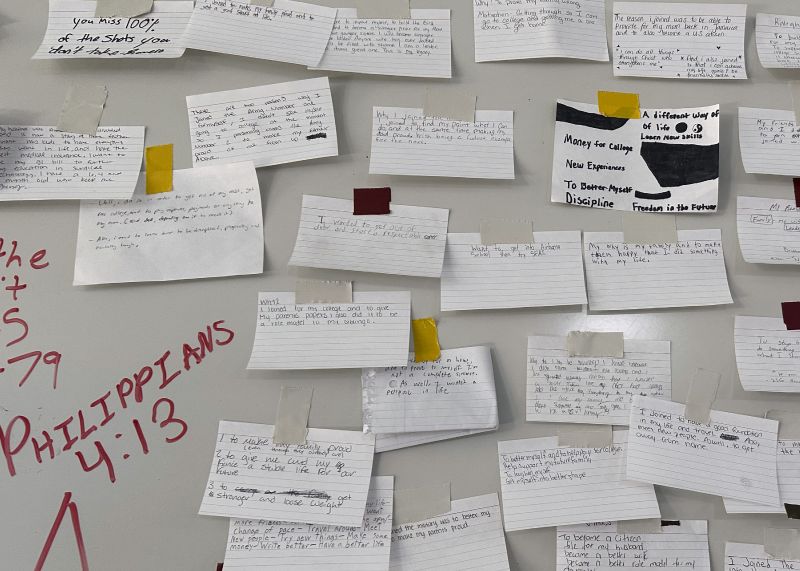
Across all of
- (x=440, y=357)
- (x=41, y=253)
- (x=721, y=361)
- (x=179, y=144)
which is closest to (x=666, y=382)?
(x=721, y=361)

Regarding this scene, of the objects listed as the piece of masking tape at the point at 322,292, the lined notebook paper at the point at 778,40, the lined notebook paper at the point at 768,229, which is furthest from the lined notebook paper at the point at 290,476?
the lined notebook paper at the point at 778,40

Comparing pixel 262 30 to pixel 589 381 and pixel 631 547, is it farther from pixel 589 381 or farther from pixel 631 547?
pixel 631 547

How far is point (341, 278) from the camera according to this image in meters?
0.98

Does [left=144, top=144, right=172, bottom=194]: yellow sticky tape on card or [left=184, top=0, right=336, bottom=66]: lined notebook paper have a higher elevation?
[left=184, top=0, right=336, bottom=66]: lined notebook paper

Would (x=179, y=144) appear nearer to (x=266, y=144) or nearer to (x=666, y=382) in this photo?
(x=266, y=144)

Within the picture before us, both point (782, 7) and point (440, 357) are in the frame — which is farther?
point (782, 7)

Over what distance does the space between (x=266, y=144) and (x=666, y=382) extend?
0.65 meters

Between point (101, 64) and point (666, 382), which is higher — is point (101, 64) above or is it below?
above

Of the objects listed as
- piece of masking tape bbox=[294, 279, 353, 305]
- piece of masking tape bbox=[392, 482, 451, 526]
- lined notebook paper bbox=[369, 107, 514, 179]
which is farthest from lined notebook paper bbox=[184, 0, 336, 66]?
piece of masking tape bbox=[392, 482, 451, 526]

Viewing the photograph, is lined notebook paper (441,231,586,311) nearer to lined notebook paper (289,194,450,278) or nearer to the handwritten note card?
lined notebook paper (289,194,450,278)

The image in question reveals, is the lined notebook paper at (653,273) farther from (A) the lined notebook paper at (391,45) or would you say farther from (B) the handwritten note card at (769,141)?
(A) the lined notebook paper at (391,45)

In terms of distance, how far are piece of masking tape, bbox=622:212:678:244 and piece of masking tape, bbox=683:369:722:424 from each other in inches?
7.6

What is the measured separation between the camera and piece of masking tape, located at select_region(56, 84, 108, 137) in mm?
1008

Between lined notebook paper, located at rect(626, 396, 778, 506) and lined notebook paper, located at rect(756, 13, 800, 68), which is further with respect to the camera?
lined notebook paper, located at rect(756, 13, 800, 68)
